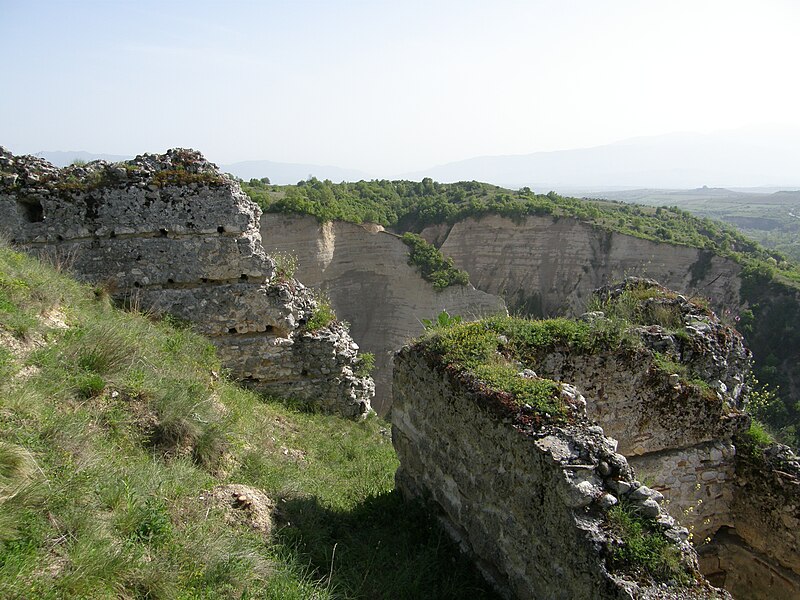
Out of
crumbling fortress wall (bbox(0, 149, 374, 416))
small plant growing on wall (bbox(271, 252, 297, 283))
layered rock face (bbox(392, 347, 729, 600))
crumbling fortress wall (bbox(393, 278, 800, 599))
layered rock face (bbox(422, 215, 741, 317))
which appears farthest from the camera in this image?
layered rock face (bbox(422, 215, 741, 317))

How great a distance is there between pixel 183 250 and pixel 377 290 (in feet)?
47.6

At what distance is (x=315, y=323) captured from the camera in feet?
36.6

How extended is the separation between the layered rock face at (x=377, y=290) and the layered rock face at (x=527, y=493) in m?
17.2

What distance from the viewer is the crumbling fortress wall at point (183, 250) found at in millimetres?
9984

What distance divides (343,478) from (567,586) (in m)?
3.90

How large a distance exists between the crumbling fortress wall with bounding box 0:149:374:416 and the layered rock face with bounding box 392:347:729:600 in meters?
4.92

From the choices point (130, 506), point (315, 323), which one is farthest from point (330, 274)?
point (130, 506)

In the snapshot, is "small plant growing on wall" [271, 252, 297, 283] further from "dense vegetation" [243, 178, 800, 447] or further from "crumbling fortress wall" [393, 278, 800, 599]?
"dense vegetation" [243, 178, 800, 447]

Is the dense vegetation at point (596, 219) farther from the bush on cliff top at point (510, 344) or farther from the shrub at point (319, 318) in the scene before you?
the bush on cliff top at point (510, 344)

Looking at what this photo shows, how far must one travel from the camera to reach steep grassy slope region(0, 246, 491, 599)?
11.8ft

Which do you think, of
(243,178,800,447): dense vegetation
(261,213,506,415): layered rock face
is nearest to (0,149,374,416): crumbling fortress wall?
(243,178,800,447): dense vegetation

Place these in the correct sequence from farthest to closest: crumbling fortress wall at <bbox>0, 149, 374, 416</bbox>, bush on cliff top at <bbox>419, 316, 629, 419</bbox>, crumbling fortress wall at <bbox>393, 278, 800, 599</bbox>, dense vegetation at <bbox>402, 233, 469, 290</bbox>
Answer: dense vegetation at <bbox>402, 233, 469, 290</bbox>, crumbling fortress wall at <bbox>0, 149, 374, 416</bbox>, crumbling fortress wall at <bbox>393, 278, 800, 599</bbox>, bush on cliff top at <bbox>419, 316, 629, 419</bbox>

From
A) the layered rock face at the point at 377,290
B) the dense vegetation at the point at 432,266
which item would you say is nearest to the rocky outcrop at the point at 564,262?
the dense vegetation at the point at 432,266

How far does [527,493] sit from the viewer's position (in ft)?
15.4
